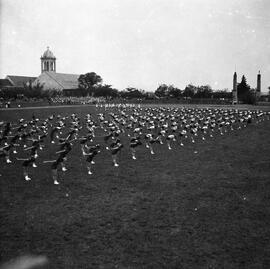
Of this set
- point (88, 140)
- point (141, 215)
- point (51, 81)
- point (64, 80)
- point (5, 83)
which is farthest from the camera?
point (64, 80)

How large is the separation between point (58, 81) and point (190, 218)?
120763 mm

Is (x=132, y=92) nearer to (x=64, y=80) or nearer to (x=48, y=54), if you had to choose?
(x=64, y=80)

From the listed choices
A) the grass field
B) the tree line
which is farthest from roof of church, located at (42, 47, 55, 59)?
the grass field

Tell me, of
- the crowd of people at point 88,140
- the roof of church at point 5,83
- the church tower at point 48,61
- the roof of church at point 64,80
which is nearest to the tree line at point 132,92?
the roof of church at point 64,80

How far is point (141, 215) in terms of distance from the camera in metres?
12.4

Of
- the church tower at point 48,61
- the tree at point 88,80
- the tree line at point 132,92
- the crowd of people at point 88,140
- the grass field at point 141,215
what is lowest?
the grass field at point 141,215

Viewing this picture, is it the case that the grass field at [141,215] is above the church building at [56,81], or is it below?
below

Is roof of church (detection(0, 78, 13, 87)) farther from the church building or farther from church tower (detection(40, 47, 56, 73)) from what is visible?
church tower (detection(40, 47, 56, 73))

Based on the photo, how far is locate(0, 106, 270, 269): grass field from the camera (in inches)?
372

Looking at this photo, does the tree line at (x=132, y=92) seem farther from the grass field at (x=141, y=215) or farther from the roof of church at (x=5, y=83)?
the grass field at (x=141, y=215)

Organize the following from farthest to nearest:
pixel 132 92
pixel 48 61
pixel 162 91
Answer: pixel 48 61 → pixel 162 91 → pixel 132 92

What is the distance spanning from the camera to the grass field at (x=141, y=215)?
9.46 metres

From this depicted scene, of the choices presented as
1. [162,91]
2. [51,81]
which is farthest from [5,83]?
[162,91]

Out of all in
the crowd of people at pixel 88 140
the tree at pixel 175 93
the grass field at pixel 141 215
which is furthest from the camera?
the tree at pixel 175 93
